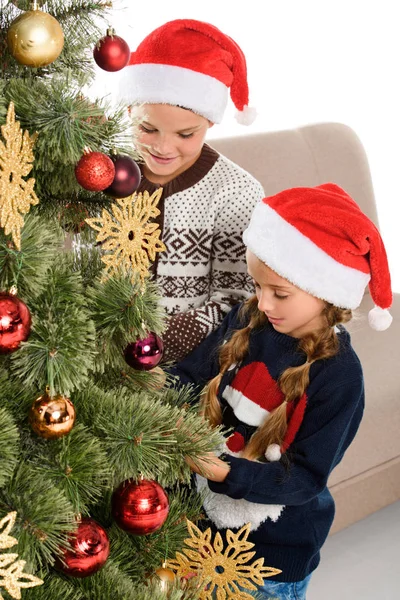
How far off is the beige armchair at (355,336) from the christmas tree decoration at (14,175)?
1.19 m

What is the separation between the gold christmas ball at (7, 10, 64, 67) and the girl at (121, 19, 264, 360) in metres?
0.63

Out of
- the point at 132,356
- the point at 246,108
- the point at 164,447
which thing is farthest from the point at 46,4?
the point at 246,108

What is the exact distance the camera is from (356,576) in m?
2.14

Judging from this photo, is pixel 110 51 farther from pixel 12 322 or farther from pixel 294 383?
pixel 294 383

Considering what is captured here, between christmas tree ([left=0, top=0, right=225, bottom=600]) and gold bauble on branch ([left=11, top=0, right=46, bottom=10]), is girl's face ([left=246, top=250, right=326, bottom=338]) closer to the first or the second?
christmas tree ([left=0, top=0, right=225, bottom=600])

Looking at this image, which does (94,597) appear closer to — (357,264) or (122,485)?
(122,485)

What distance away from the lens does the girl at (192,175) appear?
151cm

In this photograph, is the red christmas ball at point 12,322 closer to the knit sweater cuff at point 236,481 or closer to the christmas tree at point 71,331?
the christmas tree at point 71,331

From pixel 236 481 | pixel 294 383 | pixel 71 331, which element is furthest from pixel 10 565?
pixel 294 383

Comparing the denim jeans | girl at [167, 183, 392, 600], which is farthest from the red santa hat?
the denim jeans

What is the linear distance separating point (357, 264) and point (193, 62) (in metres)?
0.52

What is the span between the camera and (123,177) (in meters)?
0.95

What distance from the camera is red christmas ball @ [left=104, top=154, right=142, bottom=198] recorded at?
3.10 feet

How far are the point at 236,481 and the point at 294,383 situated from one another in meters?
0.19
